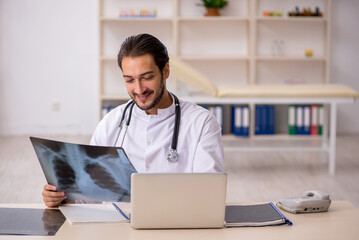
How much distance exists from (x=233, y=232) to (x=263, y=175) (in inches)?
117

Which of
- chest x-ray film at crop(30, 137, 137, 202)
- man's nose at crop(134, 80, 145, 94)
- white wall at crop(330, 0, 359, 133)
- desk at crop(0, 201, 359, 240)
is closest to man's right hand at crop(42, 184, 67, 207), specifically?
chest x-ray film at crop(30, 137, 137, 202)

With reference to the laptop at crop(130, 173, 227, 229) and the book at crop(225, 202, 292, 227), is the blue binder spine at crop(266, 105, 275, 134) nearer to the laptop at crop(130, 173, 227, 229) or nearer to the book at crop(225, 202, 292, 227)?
the book at crop(225, 202, 292, 227)

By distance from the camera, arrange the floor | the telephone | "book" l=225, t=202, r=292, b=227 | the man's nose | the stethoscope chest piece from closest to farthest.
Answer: "book" l=225, t=202, r=292, b=227 → the telephone → the man's nose → the stethoscope chest piece → the floor

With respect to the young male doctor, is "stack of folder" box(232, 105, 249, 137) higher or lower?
lower

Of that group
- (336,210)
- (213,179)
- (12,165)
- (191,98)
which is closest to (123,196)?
(213,179)

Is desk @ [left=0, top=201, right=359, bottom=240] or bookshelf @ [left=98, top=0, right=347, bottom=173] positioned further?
bookshelf @ [left=98, top=0, right=347, bottom=173]

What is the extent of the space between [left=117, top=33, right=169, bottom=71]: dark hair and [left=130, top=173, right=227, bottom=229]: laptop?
624 mm

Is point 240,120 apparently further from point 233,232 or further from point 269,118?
point 233,232

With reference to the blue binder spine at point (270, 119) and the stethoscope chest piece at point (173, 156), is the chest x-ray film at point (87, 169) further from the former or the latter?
the blue binder spine at point (270, 119)

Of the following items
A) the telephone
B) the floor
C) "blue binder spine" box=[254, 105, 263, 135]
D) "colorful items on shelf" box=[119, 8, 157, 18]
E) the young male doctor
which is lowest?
the floor

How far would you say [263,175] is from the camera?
4559 millimetres

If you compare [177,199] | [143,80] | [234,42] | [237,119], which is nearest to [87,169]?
[177,199]

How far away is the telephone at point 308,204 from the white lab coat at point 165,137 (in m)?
0.31

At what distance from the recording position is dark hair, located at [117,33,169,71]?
2039 mm
